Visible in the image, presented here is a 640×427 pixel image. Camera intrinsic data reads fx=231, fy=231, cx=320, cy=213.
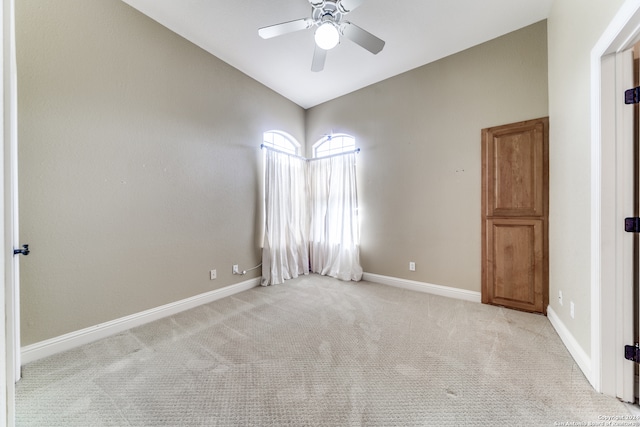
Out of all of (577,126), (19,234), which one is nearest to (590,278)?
(577,126)

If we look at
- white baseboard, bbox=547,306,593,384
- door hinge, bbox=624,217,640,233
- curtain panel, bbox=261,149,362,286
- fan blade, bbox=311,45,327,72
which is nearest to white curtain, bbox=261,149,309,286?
curtain panel, bbox=261,149,362,286

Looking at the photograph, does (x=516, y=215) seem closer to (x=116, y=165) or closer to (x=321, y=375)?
(x=321, y=375)

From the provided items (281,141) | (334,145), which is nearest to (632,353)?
(334,145)

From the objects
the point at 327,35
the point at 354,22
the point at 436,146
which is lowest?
the point at 436,146

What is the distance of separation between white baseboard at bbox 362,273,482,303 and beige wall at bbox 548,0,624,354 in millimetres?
725

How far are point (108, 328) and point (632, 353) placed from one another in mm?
3702

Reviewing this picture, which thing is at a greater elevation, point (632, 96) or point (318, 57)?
point (318, 57)

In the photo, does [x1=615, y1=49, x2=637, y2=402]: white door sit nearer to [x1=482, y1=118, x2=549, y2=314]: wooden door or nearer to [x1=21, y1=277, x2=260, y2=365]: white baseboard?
[x1=482, y1=118, x2=549, y2=314]: wooden door

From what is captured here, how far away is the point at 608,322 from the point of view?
1.35 meters

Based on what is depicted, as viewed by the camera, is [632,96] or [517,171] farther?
[517,171]

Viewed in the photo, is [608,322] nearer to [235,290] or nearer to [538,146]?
[538,146]

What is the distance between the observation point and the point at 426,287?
307cm

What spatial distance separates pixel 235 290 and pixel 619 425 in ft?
10.7

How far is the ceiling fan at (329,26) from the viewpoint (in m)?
1.81
